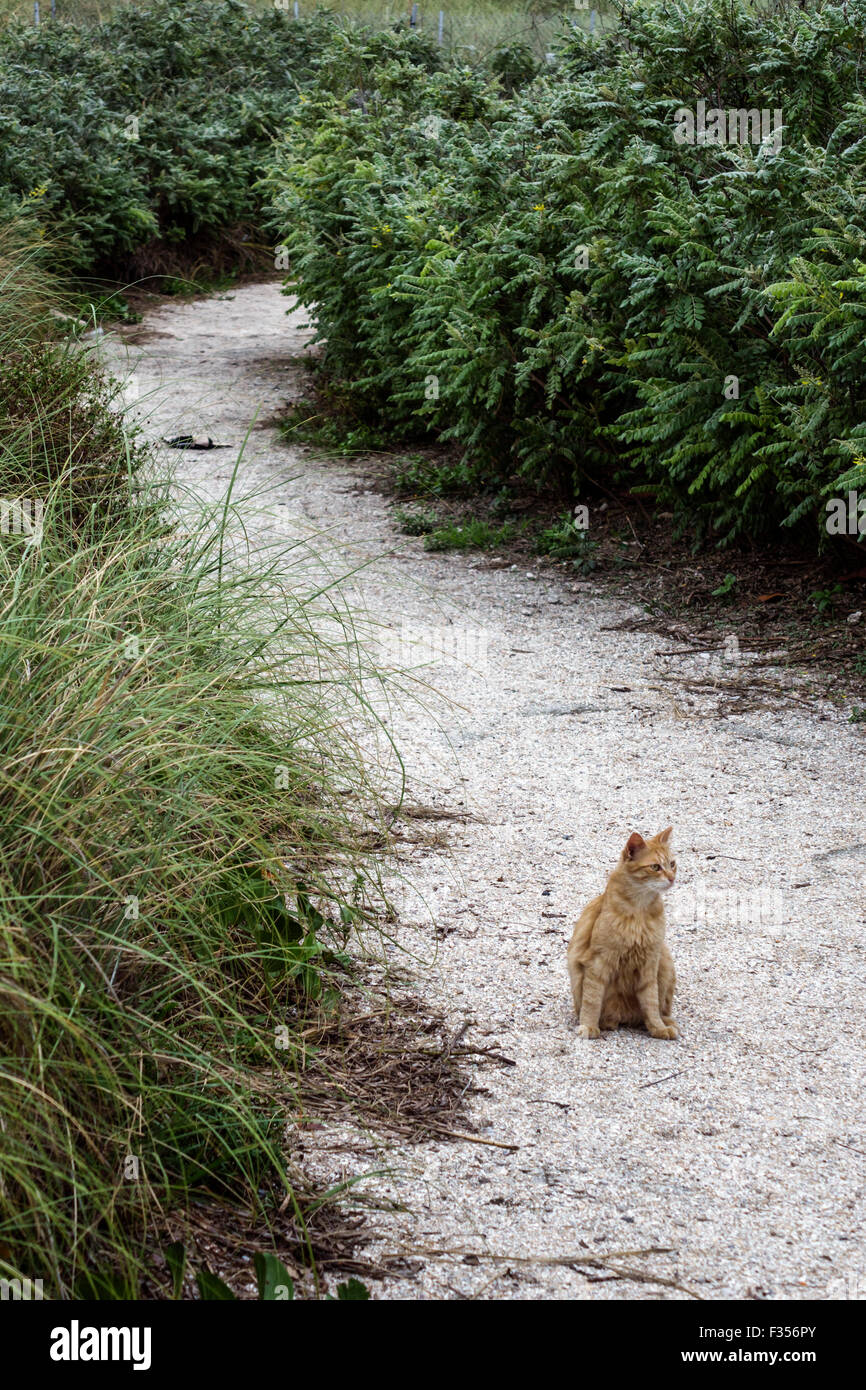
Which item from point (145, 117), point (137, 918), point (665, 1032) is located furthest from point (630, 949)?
point (145, 117)

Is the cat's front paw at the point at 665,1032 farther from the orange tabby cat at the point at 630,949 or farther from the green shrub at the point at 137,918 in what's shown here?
the green shrub at the point at 137,918

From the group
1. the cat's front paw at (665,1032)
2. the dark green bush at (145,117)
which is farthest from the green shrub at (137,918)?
the dark green bush at (145,117)

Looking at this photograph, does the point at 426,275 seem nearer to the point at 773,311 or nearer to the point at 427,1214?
the point at 773,311

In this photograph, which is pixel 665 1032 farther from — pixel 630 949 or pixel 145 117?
pixel 145 117

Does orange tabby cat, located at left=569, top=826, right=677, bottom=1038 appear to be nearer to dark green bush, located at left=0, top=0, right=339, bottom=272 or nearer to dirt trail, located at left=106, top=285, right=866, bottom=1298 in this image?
dirt trail, located at left=106, top=285, right=866, bottom=1298

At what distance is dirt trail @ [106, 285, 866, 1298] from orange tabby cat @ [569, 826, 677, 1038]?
87 mm

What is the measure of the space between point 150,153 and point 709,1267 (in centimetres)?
1510

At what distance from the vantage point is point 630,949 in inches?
136

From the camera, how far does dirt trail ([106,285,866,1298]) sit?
276 centimetres

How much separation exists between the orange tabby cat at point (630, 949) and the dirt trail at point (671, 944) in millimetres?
87

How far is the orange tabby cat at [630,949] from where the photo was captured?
3.45 metres
